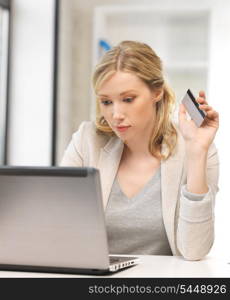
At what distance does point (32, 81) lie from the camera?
3.72 meters

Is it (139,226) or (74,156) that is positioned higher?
(74,156)

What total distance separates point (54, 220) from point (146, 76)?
71cm

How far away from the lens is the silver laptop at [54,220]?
1.33 meters

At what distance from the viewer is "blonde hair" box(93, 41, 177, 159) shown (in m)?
1.92

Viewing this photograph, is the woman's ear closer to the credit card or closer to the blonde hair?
the blonde hair

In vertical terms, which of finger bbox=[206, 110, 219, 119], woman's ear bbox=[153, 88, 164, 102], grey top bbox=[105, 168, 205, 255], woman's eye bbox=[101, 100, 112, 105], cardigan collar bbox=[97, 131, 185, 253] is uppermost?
woman's ear bbox=[153, 88, 164, 102]

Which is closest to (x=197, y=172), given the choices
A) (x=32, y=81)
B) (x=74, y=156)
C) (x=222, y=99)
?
(x=74, y=156)

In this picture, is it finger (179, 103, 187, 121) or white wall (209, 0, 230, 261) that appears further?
white wall (209, 0, 230, 261)

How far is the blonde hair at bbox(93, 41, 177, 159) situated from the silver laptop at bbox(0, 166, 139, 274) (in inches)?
24.3

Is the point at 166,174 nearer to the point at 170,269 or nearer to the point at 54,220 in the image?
the point at 170,269

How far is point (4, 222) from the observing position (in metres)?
1.42

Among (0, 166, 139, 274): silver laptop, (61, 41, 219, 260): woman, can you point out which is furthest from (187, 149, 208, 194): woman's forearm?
(0, 166, 139, 274): silver laptop

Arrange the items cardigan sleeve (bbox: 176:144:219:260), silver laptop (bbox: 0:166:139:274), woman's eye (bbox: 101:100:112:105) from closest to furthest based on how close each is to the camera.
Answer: silver laptop (bbox: 0:166:139:274) < cardigan sleeve (bbox: 176:144:219:260) < woman's eye (bbox: 101:100:112:105)
